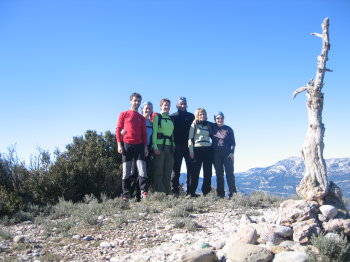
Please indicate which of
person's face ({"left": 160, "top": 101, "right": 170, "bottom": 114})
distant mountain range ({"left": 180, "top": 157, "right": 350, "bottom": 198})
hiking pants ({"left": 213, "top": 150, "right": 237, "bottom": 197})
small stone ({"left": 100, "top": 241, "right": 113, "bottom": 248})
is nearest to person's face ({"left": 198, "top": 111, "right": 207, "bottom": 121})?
person's face ({"left": 160, "top": 101, "right": 170, "bottom": 114})

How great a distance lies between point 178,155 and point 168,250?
4.14m

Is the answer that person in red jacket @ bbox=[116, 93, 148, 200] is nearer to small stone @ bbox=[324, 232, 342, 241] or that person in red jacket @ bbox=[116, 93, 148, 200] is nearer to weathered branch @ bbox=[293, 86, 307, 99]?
weathered branch @ bbox=[293, 86, 307, 99]

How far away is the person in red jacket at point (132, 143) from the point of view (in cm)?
759

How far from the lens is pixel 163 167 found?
8125 mm

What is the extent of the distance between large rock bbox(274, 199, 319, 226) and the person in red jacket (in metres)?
3.75

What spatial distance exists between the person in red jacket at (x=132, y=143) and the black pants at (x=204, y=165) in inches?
56.6

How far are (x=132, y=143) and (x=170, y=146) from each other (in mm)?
1077

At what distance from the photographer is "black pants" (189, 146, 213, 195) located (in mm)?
8336

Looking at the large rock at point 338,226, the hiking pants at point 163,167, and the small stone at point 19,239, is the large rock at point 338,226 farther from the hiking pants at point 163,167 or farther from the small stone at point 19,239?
the small stone at point 19,239

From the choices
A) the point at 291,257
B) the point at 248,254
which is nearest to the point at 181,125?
the point at 248,254

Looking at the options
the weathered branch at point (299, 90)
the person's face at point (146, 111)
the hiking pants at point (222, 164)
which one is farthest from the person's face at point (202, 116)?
the weathered branch at point (299, 90)

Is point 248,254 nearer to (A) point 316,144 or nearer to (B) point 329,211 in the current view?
(B) point 329,211

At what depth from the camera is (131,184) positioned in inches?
319

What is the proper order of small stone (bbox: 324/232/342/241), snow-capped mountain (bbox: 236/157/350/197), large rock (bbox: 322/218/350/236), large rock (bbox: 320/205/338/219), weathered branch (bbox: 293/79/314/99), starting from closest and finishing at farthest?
small stone (bbox: 324/232/342/241), large rock (bbox: 322/218/350/236), large rock (bbox: 320/205/338/219), weathered branch (bbox: 293/79/314/99), snow-capped mountain (bbox: 236/157/350/197)
